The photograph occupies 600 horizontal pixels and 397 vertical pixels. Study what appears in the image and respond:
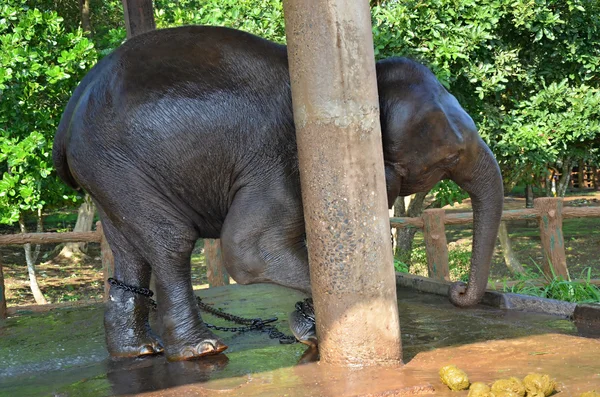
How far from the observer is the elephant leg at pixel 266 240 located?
4.42 meters

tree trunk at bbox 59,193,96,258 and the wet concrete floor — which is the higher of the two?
tree trunk at bbox 59,193,96,258

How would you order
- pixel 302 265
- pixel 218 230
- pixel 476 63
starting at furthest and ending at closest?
pixel 476 63
pixel 218 230
pixel 302 265

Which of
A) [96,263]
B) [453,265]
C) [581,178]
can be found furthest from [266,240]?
[581,178]

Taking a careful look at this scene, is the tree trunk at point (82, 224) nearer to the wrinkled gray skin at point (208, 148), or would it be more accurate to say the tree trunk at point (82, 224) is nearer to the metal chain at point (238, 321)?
the metal chain at point (238, 321)

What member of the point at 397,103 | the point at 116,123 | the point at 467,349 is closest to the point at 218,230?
the point at 116,123

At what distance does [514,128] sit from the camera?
9875mm

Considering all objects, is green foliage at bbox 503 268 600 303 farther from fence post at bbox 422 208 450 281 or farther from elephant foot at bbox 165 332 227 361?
elephant foot at bbox 165 332 227 361

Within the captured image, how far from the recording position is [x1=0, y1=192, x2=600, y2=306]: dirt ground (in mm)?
14086

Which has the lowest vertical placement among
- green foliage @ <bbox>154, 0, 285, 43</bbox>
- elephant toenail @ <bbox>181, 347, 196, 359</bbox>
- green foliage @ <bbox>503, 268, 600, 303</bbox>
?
green foliage @ <bbox>503, 268, 600, 303</bbox>

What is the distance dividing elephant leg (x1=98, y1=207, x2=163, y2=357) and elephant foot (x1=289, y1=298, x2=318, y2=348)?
944 mm

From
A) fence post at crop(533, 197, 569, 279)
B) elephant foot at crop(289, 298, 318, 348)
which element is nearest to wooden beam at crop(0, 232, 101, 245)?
elephant foot at crop(289, 298, 318, 348)

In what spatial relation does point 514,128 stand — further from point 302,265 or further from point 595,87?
point 302,265

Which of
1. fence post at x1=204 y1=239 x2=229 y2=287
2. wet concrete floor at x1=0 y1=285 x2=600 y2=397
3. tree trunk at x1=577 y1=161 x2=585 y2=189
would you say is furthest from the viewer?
tree trunk at x1=577 y1=161 x2=585 y2=189

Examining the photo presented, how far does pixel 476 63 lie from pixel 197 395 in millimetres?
7046
